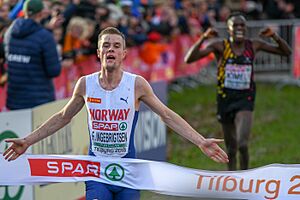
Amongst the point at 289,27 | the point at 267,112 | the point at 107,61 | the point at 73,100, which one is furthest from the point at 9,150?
the point at 289,27

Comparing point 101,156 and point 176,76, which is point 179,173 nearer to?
point 101,156

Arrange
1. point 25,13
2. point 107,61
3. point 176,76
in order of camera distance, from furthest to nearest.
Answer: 1. point 176,76
2. point 25,13
3. point 107,61

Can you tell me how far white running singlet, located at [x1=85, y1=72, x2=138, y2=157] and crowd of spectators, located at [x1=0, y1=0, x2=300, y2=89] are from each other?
3.76 metres

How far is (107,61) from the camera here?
24.4 ft

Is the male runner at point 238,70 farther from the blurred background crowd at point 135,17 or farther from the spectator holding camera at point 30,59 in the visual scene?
the blurred background crowd at point 135,17

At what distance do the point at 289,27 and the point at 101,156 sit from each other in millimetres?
17006

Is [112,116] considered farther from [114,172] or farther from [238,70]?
[238,70]

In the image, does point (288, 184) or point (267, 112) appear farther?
point (267, 112)

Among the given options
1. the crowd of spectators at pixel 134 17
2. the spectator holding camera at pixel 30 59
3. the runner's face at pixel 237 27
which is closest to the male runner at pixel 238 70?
the runner's face at pixel 237 27

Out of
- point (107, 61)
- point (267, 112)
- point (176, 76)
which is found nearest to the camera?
point (107, 61)

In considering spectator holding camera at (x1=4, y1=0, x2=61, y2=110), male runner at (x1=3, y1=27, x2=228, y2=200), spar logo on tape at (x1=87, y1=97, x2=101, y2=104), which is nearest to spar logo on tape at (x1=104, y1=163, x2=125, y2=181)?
male runner at (x1=3, y1=27, x2=228, y2=200)

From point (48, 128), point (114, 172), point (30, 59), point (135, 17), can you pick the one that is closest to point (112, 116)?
point (114, 172)

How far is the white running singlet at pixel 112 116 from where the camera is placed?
7.54m

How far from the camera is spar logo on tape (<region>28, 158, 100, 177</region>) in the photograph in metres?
7.58
